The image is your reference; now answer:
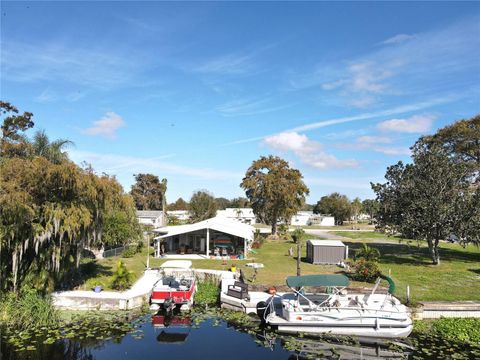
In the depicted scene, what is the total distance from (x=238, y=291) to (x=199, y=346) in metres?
5.54

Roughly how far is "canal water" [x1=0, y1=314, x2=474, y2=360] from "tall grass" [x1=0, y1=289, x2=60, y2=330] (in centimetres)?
124

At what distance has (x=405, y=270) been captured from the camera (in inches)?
1161

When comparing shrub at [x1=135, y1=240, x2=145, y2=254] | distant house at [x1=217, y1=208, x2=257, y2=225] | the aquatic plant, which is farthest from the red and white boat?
distant house at [x1=217, y1=208, x2=257, y2=225]

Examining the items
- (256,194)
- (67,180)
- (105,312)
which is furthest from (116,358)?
(256,194)

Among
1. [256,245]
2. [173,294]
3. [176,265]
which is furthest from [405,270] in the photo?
[173,294]

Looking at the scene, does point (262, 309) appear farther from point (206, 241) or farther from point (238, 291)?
point (206, 241)

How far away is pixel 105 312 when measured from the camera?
19.0m

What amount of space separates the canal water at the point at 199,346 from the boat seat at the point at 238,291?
2.72 m

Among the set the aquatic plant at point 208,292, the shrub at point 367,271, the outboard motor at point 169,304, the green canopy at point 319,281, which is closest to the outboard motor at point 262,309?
the green canopy at point 319,281

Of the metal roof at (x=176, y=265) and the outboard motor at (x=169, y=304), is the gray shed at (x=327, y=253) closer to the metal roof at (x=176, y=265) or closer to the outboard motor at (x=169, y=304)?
the metal roof at (x=176, y=265)

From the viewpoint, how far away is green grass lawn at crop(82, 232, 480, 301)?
75.0ft

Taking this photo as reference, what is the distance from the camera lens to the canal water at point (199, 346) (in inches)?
575

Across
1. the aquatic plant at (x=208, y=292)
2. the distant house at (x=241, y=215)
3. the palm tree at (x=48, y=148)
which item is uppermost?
the palm tree at (x=48, y=148)

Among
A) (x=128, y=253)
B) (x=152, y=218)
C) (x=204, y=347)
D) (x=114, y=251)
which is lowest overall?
(x=204, y=347)
